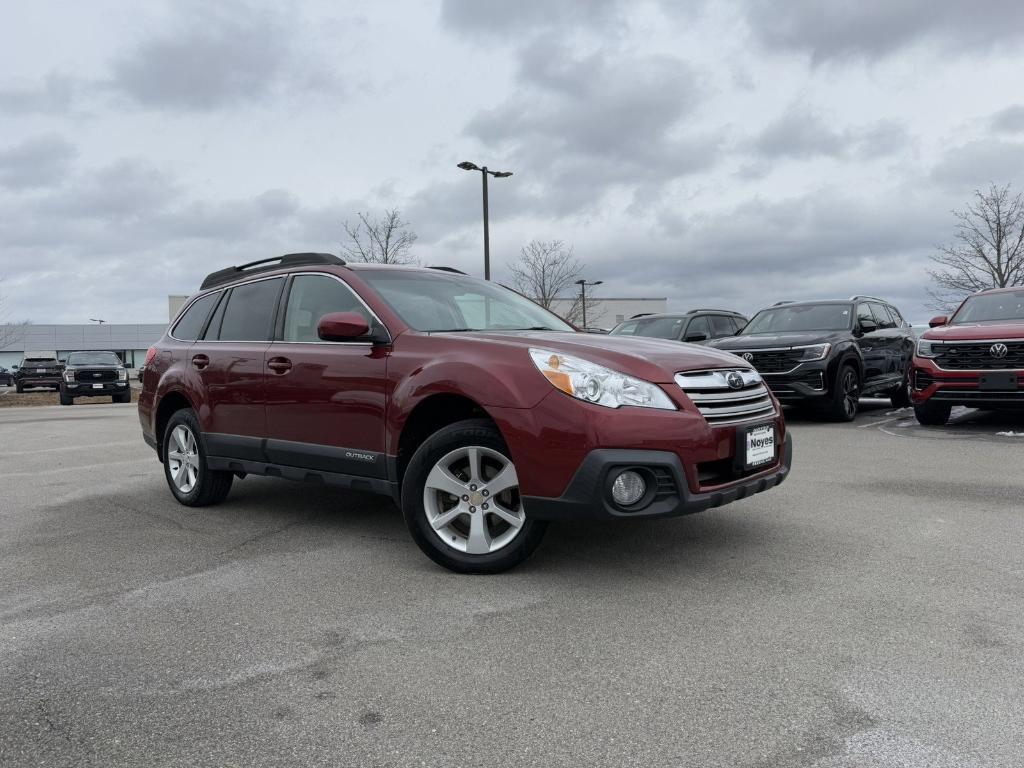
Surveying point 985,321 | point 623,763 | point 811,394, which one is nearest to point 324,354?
point 623,763

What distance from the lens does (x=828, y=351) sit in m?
10.6

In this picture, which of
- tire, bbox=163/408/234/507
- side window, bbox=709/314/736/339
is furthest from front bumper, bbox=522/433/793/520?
side window, bbox=709/314/736/339

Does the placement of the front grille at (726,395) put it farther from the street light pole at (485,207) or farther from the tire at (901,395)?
the street light pole at (485,207)

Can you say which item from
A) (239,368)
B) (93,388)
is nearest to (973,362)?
(239,368)

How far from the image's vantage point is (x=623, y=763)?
2.28 metres

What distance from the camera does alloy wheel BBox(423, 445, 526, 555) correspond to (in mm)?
3986

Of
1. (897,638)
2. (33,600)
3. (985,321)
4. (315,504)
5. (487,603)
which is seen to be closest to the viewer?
(897,638)

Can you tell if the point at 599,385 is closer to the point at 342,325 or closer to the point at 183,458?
the point at 342,325

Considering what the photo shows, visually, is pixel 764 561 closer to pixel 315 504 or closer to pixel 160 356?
pixel 315 504

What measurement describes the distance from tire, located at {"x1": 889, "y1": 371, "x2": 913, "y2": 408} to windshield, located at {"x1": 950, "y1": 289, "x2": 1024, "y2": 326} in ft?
8.24

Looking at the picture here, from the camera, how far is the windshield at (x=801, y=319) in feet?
38.3

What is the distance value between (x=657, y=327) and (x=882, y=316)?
3465mm

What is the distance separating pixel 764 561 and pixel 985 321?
7.66m

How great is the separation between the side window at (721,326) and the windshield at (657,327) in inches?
36.1
